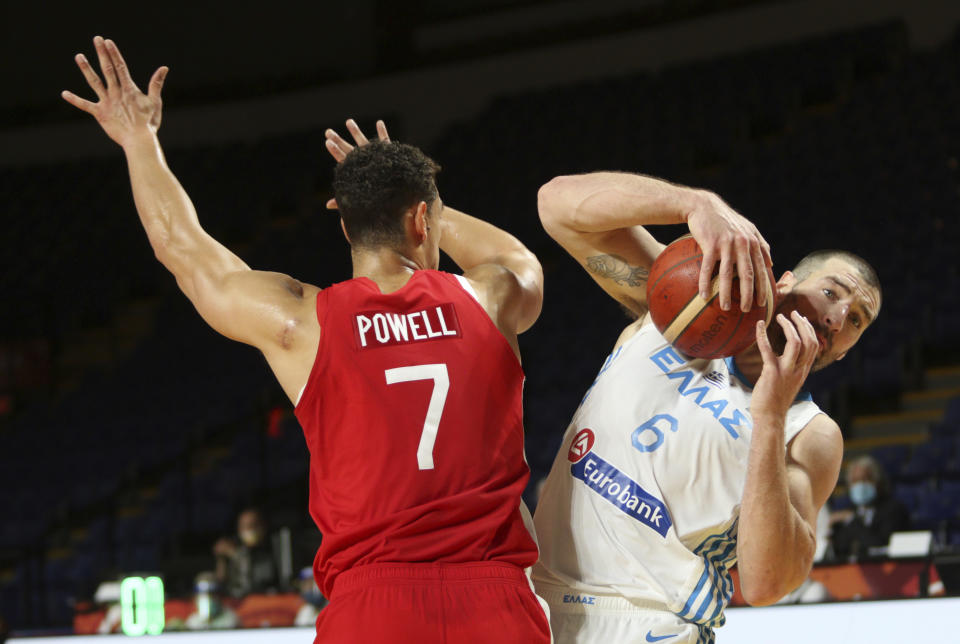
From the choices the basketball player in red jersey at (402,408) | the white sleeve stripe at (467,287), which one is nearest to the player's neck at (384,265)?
the basketball player in red jersey at (402,408)

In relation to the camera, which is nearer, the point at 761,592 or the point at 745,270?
the point at 745,270

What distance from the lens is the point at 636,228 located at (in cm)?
259

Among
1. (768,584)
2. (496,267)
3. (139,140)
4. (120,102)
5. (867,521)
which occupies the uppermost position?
(120,102)

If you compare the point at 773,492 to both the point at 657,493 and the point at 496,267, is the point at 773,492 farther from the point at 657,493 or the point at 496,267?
the point at 496,267

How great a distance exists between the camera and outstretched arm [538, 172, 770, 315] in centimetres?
205

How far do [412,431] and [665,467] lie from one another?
2.02 ft

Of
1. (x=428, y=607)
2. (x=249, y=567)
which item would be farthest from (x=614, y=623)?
(x=249, y=567)

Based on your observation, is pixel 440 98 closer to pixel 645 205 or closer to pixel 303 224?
pixel 303 224

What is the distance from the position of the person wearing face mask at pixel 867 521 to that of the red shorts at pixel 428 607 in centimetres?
454

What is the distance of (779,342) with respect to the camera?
2.34 m

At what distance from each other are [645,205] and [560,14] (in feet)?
43.2

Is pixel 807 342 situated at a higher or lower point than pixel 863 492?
higher

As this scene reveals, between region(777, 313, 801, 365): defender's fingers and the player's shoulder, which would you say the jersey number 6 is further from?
the player's shoulder

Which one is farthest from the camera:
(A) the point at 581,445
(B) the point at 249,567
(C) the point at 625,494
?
(B) the point at 249,567
